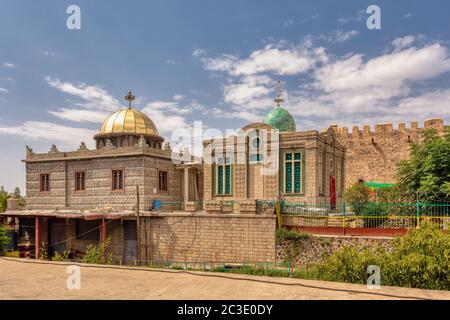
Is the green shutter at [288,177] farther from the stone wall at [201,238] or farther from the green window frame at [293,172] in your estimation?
the stone wall at [201,238]

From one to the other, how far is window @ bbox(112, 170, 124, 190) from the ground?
14.6 metres

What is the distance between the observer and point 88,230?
69.5 feet

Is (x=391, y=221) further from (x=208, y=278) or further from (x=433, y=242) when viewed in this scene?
(x=208, y=278)

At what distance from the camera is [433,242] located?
8.98 m

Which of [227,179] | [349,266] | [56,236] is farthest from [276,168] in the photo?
[56,236]

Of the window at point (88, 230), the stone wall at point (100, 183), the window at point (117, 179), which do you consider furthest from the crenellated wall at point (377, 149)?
the window at point (88, 230)

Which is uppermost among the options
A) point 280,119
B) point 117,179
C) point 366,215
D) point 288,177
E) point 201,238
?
point 280,119

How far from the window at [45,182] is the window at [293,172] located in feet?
56.2

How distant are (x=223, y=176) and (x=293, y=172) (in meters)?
4.15

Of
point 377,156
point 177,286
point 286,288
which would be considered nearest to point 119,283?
A: point 177,286

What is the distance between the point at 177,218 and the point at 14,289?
40.8 feet

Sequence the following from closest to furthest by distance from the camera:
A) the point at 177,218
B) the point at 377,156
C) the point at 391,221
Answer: the point at 391,221, the point at 177,218, the point at 377,156

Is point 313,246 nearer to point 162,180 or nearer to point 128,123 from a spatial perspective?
point 162,180

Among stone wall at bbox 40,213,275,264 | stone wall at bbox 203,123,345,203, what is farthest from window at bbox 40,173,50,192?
stone wall at bbox 203,123,345,203
